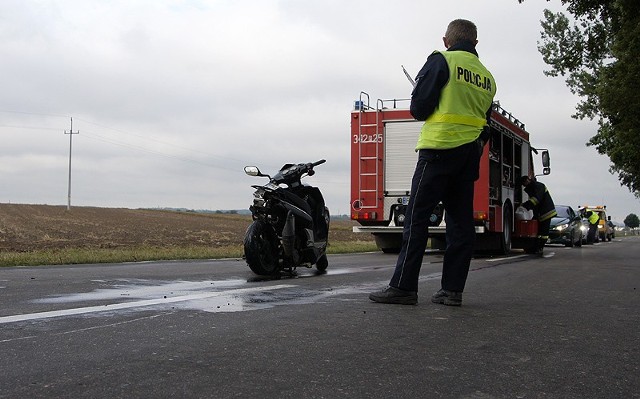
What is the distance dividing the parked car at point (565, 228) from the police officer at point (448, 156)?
20.7 meters

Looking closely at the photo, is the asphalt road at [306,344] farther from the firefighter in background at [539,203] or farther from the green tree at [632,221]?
the green tree at [632,221]

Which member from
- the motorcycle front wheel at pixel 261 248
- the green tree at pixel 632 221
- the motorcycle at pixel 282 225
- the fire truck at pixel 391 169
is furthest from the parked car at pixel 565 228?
the green tree at pixel 632 221

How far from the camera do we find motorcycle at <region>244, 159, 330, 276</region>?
772 centimetres

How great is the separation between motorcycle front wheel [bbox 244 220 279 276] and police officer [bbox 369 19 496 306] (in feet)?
8.78

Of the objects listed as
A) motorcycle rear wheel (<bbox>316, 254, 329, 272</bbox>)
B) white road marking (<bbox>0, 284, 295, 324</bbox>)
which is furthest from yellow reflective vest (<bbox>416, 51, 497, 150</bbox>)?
motorcycle rear wheel (<bbox>316, 254, 329, 272</bbox>)

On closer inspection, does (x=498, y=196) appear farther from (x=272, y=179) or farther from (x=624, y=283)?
(x=272, y=179)

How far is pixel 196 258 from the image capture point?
475 inches

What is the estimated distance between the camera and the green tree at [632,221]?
137875 millimetres

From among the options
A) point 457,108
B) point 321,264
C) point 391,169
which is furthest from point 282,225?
point 391,169

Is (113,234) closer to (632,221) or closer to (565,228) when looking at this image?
(565,228)

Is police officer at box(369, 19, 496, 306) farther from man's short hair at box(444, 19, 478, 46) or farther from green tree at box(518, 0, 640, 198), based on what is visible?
green tree at box(518, 0, 640, 198)

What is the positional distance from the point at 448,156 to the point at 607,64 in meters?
18.7

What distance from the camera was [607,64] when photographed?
2152 centimetres

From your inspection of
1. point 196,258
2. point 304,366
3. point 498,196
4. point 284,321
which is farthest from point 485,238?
point 304,366
